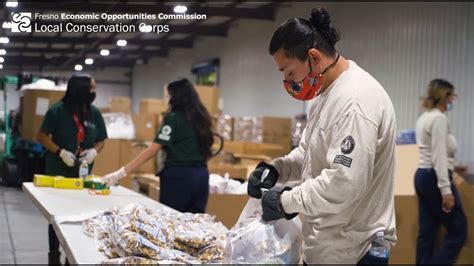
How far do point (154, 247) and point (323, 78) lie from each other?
0.60 m

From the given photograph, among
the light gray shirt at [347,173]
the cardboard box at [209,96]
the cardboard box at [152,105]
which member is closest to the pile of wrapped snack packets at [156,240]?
the light gray shirt at [347,173]

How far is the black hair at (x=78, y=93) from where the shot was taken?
7.81ft

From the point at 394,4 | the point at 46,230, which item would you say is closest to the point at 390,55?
the point at 394,4

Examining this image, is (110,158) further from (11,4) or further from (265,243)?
(265,243)

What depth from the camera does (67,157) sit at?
8.96 feet

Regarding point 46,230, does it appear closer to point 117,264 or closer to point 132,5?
point 132,5

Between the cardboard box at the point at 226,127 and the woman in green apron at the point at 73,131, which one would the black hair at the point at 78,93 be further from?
the cardboard box at the point at 226,127

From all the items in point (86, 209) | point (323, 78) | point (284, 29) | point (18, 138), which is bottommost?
point (86, 209)

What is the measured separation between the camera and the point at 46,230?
2785 mm

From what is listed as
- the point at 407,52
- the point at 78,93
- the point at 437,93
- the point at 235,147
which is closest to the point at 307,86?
the point at 78,93

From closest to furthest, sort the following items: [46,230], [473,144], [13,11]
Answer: [13,11] < [46,230] < [473,144]

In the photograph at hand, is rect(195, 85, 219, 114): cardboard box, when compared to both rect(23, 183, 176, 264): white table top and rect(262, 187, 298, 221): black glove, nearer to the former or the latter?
rect(23, 183, 176, 264): white table top

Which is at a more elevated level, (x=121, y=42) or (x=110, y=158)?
(x=121, y=42)

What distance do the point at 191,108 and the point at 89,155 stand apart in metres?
0.61
